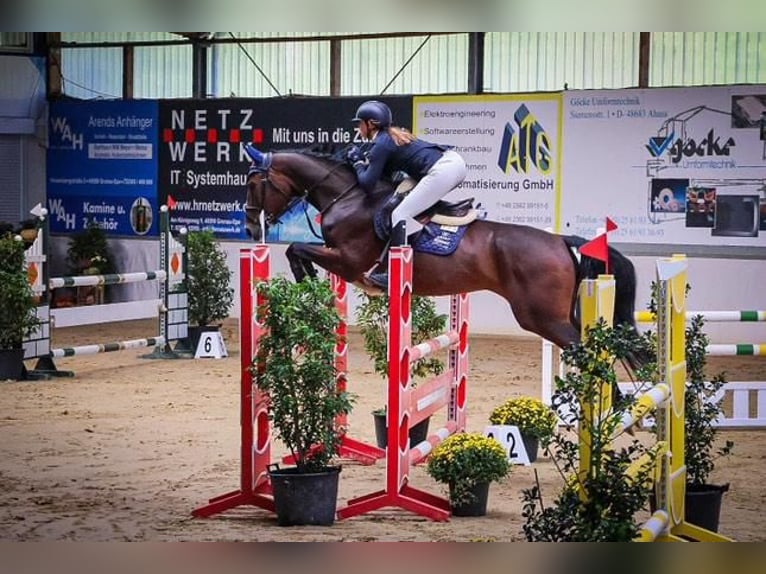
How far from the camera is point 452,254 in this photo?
18.8 feet

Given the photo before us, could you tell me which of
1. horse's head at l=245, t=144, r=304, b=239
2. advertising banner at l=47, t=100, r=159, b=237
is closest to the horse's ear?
horse's head at l=245, t=144, r=304, b=239

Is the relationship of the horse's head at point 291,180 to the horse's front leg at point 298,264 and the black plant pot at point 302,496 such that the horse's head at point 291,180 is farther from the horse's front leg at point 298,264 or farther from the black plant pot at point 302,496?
the black plant pot at point 302,496

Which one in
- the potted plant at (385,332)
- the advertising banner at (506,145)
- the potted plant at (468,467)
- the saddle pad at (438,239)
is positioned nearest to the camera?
the potted plant at (468,467)

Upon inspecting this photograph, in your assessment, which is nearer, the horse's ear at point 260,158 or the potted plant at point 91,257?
the horse's ear at point 260,158

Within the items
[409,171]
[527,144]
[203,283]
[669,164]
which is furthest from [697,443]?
[527,144]

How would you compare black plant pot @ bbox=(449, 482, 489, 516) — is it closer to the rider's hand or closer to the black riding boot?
the black riding boot

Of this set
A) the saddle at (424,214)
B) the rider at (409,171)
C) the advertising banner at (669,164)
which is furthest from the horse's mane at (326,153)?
the advertising banner at (669,164)

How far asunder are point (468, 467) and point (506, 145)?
5478mm

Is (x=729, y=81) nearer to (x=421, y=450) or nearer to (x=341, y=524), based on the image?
(x=421, y=450)

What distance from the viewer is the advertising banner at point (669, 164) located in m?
8.64

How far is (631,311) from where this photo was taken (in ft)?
18.0

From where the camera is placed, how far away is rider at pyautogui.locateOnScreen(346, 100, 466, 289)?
5.54 meters

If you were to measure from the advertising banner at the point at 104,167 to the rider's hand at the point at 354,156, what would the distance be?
485cm
